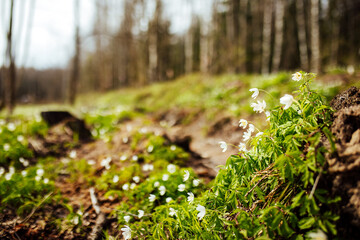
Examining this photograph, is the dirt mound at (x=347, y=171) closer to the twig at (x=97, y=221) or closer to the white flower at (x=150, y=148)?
the twig at (x=97, y=221)

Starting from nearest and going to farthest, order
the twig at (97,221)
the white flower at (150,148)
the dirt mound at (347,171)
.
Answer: the dirt mound at (347,171) < the twig at (97,221) < the white flower at (150,148)

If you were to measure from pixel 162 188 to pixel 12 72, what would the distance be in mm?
7216

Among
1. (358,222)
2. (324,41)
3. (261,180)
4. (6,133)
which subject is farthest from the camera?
(324,41)

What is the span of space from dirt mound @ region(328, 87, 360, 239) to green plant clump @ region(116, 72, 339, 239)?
57 mm

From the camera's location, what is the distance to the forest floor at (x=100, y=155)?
207 centimetres

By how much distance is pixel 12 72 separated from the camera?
21.6 feet

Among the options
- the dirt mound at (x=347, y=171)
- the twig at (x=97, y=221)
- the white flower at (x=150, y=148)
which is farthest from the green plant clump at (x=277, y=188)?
the white flower at (x=150, y=148)

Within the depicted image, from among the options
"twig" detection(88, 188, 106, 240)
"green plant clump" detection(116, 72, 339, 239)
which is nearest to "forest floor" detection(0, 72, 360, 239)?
"twig" detection(88, 188, 106, 240)

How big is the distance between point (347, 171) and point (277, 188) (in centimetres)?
42

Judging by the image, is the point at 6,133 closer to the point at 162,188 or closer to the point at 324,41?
the point at 162,188

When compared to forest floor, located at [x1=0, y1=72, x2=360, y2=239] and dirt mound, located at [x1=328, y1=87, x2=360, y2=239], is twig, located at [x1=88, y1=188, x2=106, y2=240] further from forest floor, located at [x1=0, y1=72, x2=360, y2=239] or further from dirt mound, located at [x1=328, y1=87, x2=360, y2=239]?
dirt mound, located at [x1=328, y1=87, x2=360, y2=239]

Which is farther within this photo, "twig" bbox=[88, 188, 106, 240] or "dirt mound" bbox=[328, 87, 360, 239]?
"twig" bbox=[88, 188, 106, 240]

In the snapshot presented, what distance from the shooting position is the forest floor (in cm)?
207

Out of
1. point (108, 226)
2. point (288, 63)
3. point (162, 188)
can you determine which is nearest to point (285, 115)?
point (162, 188)
